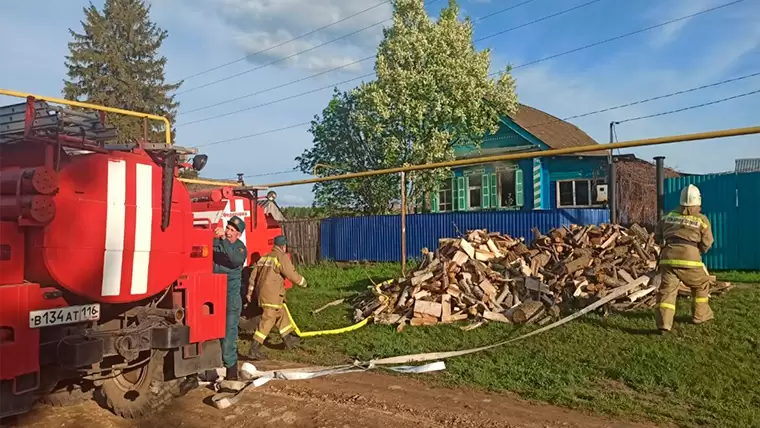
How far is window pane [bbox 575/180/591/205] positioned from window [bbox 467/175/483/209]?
160 inches

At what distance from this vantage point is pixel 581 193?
81.8 feet

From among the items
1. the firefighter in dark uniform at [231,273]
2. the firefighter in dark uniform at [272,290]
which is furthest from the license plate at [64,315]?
the firefighter in dark uniform at [272,290]

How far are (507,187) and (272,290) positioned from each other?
18.8 m

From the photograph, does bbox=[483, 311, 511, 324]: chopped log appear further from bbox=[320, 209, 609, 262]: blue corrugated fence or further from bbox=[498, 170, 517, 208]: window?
bbox=[498, 170, 517, 208]: window

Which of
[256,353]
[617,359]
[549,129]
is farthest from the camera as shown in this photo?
[549,129]

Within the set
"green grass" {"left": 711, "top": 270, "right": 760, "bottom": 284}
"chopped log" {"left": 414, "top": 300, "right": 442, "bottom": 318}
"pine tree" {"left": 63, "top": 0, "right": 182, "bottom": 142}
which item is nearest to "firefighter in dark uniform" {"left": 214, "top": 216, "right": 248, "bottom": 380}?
"chopped log" {"left": 414, "top": 300, "right": 442, "bottom": 318}

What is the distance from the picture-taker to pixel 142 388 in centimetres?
590

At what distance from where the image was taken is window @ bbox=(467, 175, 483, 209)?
87.7 ft

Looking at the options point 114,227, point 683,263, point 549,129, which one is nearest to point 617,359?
point 683,263

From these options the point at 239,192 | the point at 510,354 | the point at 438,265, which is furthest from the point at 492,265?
the point at 239,192

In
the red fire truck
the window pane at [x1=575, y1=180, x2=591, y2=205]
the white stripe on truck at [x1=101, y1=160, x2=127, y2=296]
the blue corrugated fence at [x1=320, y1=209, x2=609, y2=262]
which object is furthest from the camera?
the window pane at [x1=575, y1=180, x2=591, y2=205]

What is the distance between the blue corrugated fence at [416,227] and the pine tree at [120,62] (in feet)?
72.0

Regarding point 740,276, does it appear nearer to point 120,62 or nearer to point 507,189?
point 507,189

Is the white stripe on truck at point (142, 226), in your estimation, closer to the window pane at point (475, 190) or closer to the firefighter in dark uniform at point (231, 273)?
the firefighter in dark uniform at point (231, 273)
